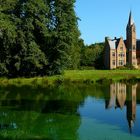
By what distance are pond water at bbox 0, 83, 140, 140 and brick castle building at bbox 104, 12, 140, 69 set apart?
73142 millimetres

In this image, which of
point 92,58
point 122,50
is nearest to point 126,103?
point 92,58

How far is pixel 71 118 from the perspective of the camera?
26.9 metres

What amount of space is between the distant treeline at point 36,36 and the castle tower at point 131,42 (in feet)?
179

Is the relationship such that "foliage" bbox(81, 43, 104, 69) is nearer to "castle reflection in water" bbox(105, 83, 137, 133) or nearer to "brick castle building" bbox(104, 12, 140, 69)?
"brick castle building" bbox(104, 12, 140, 69)

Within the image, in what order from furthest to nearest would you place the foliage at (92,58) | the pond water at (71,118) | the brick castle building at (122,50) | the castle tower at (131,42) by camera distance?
the castle tower at (131,42) → the brick castle building at (122,50) → the foliage at (92,58) → the pond water at (71,118)

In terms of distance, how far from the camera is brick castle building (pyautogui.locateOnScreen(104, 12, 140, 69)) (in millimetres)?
115688

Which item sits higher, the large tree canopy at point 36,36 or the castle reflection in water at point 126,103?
the large tree canopy at point 36,36

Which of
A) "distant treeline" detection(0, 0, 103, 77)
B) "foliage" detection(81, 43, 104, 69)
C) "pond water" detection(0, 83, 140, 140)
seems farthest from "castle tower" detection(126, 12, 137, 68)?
"pond water" detection(0, 83, 140, 140)

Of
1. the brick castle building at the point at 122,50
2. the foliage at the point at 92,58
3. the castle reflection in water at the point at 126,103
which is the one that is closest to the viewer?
the castle reflection in water at the point at 126,103

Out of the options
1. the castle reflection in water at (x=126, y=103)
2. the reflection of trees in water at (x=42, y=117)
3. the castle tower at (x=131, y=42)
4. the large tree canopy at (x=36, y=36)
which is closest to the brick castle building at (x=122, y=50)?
the castle tower at (x=131, y=42)

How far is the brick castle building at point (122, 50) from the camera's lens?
11569cm

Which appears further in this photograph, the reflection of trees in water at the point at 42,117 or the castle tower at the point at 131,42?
the castle tower at the point at 131,42

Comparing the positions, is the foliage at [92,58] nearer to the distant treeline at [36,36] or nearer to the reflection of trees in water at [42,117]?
the distant treeline at [36,36]

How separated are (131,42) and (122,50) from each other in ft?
12.4
